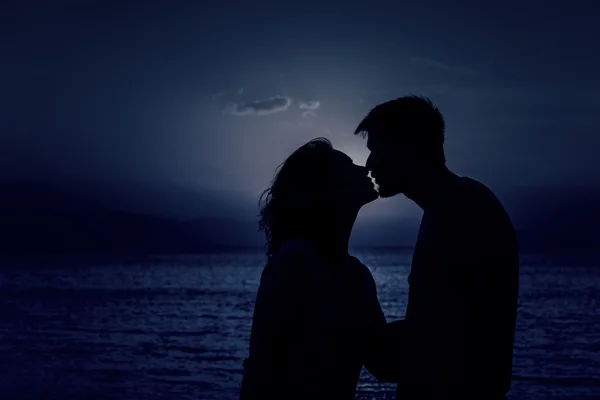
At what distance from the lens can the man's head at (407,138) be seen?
9.55 ft

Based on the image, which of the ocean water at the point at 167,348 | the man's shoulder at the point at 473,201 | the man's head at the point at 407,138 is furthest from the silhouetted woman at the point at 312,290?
the ocean water at the point at 167,348

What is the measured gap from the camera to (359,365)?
297cm

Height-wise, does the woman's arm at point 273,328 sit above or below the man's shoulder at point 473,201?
below

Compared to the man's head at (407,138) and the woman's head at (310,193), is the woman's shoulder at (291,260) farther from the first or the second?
the man's head at (407,138)

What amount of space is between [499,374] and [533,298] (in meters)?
48.2

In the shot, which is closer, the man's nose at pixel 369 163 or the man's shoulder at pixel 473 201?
the man's shoulder at pixel 473 201

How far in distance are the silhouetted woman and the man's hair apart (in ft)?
0.94

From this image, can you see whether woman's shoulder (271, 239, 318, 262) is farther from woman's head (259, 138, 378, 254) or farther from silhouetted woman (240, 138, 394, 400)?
woman's head (259, 138, 378, 254)

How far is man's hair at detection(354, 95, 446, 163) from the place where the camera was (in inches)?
114

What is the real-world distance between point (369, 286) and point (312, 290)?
0.46m

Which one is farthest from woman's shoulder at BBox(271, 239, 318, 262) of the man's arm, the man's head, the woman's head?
the man's head

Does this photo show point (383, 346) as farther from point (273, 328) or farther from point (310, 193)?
point (310, 193)

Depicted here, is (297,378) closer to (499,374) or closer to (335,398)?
(335,398)

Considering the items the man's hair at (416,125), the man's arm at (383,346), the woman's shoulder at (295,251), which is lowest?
the man's arm at (383,346)
